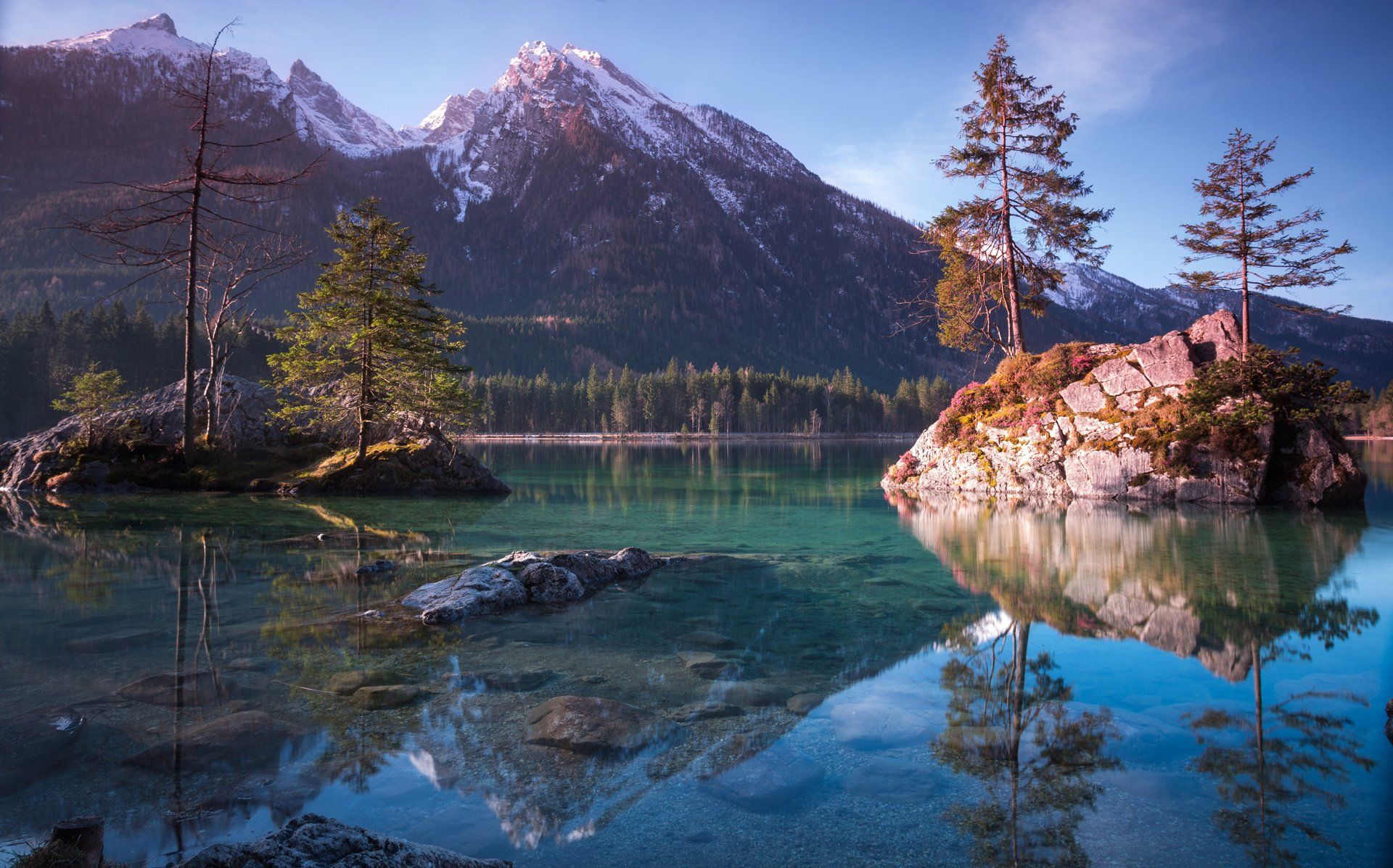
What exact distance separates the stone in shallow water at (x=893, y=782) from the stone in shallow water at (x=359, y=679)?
14.7 feet

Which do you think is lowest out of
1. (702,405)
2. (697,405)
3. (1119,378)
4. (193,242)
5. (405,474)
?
(405,474)

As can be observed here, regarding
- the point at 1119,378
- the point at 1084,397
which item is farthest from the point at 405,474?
the point at 1119,378

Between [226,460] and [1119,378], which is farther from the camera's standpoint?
[226,460]

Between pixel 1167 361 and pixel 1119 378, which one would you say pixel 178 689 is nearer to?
pixel 1119 378

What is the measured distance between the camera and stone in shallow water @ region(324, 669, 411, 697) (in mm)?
6797

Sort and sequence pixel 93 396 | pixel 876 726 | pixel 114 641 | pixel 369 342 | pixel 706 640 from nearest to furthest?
pixel 876 726 < pixel 114 641 < pixel 706 640 < pixel 369 342 < pixel 93 396

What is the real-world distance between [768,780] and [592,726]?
163cm

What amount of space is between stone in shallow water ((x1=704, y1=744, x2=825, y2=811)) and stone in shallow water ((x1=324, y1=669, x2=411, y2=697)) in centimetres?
365

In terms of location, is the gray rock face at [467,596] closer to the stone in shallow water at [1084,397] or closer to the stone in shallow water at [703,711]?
the stone in shallow water at [703,711]

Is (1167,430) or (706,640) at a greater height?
→ (1167,430)

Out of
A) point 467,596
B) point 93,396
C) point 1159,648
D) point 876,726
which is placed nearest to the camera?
point 876,726

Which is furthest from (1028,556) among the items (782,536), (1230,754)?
(1230,754)

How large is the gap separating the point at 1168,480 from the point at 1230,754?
73.8ft

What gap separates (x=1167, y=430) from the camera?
81.8ft
